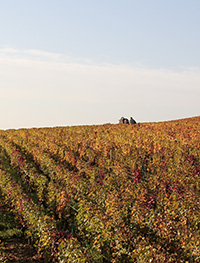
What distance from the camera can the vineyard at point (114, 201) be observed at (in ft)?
29.1

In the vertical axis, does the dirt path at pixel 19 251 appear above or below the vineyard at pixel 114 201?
below

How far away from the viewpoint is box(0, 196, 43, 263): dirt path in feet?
34.1

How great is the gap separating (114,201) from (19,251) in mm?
3528

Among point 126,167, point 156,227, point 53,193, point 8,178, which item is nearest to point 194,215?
point 156,227

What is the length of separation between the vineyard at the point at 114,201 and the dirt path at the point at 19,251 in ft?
0.94

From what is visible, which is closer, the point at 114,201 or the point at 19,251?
the point at 19,251

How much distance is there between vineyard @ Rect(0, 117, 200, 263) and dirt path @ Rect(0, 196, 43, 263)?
0.29 metres

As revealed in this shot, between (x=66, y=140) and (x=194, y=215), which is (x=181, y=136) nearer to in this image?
(x=66, y=140)

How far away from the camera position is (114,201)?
11320 millimetres

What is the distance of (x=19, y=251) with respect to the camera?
36.2 feet

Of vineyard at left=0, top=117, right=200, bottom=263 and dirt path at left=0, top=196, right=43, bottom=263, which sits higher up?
vineyard at left=0, top=117, right=200, bottom=263

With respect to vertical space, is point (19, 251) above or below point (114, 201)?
below

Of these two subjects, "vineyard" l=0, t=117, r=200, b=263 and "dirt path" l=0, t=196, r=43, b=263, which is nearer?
"vineyard" l=0, t=117, r=200, b=263

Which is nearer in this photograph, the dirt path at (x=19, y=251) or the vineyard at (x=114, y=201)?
the vineyard at (x=114, y=201)
